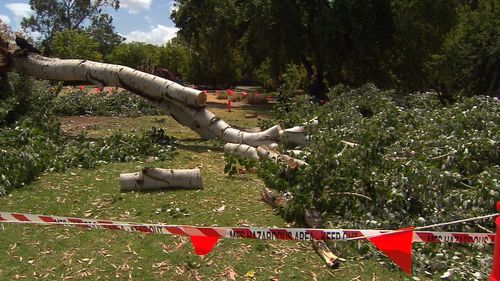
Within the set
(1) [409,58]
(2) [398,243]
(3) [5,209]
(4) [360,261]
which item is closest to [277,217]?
(4) [360,261]

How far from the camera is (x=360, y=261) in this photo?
4059 millimetres

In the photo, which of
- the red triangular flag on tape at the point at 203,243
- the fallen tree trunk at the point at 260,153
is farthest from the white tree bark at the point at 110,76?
the red triangular flag on tape at the point at 203,243

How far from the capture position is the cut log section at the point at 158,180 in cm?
603

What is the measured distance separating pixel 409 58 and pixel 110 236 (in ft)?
54.7

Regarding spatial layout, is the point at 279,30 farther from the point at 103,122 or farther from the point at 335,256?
the point at 335,256

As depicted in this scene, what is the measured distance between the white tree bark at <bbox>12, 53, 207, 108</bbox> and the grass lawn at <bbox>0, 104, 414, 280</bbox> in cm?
287

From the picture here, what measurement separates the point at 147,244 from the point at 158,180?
5.79 ft

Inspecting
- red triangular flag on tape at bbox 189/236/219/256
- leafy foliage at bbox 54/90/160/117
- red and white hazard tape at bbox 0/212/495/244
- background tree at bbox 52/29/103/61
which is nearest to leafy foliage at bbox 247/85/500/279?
red and white hazard tape at bbox 0/212/495/244

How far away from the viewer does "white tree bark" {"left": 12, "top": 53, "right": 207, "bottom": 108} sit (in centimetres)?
914

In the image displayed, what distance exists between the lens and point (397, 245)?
119 inches

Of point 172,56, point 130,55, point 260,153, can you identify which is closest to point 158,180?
point 260,153

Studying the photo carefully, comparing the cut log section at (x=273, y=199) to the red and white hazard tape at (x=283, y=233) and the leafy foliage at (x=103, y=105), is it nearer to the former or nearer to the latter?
the red and white hazard tape at (x=283, y=233)

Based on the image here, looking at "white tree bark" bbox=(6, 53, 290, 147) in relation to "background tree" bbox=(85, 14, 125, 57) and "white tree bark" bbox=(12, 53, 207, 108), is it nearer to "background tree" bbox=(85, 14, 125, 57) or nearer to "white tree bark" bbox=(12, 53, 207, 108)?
"white tree bark" bbox=(12, 53, 207, 108)

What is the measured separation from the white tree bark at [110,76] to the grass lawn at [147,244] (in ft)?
9.41
